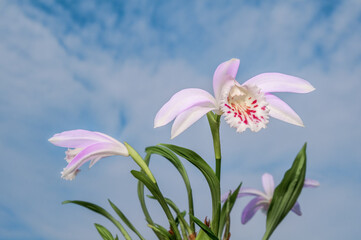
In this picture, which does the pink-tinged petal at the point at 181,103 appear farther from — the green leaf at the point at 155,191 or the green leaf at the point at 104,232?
the green leaf at the point at 104,232

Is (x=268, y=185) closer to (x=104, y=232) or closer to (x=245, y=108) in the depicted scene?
(x=245, y=108)

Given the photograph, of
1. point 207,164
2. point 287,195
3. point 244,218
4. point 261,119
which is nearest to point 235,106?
point 261,119

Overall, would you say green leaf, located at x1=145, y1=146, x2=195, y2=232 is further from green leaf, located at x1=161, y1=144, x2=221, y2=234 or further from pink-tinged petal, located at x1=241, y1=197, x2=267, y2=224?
pink-tinged petal, located at x1=241, y1=197, x2=267, y2=224

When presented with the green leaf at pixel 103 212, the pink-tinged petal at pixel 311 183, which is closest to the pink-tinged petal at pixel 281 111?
the pink-tinged petal at pixel 311 183

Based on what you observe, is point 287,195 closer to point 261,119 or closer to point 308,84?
point 261,119

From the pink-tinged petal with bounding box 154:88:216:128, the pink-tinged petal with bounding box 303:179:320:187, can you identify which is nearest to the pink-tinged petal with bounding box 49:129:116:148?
the pink-tinged petal with bounding box 154:88:216:128
